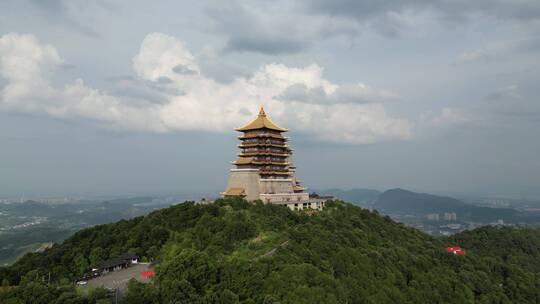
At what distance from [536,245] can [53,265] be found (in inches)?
3213

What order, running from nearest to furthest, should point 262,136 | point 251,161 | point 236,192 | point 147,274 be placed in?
point 147,274, point 236,192, point 251,161, point 262,136

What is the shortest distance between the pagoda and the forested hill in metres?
4.93

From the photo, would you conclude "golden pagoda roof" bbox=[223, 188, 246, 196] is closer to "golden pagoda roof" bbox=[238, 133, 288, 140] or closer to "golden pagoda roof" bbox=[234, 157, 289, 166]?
"golden pagoda roof" bbox=[234, 157, 289, 166]

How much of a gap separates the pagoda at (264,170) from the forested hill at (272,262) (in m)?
4.93

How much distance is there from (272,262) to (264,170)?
74.3 ft

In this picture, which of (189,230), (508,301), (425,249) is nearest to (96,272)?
(189,230)

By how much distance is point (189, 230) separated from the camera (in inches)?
1565

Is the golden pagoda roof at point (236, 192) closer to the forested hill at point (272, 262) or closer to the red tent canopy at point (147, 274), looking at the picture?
the forested hill at point (272, 262)

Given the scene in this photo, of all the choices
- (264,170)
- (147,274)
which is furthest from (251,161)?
(147,274)

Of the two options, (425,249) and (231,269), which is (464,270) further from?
(231,269)

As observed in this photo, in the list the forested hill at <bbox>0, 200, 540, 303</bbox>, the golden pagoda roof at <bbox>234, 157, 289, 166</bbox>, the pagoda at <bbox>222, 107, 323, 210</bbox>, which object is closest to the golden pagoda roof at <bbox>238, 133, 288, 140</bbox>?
the pagoda at <bbox>222, 107, 323, 210</bbox>

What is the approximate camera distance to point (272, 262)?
104ft

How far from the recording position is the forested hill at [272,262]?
28078 millimetres

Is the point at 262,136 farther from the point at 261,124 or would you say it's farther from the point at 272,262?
the point at 272,262
